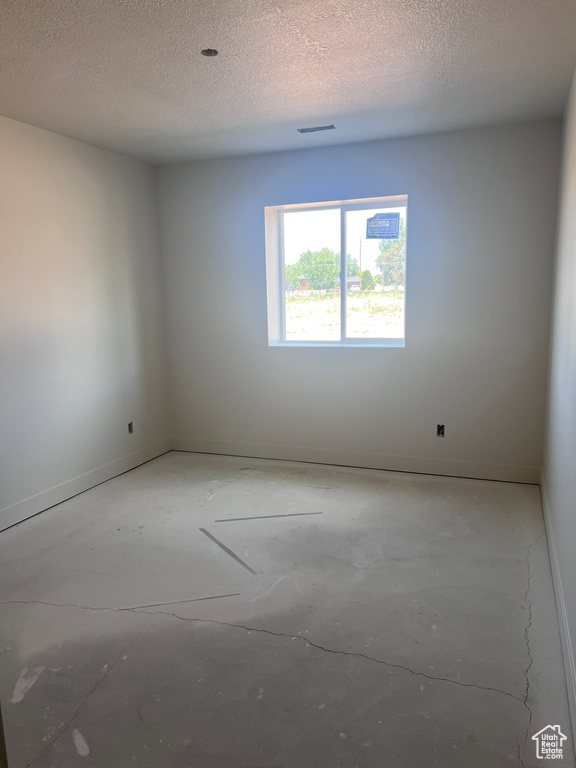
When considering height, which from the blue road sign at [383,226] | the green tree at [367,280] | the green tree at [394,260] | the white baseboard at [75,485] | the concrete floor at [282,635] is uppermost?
the blue road sign at [383,226]

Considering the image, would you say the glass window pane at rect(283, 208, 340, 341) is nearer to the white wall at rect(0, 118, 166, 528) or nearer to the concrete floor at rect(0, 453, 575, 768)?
the white wall at rect(0, 118, 166, 528)

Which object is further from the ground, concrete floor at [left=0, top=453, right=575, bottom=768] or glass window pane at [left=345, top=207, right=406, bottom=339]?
glass window pane at [left=345, top=207, right=406, bottom=339]

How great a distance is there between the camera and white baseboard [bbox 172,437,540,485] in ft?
13.8

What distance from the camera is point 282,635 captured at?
2.34 meters

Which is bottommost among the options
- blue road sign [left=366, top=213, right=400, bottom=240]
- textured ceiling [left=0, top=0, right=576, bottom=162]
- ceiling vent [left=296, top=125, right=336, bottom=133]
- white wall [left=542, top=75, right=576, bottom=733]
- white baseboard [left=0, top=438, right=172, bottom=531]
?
white baseboard [left=0, top=438, right=172, bottom=531]

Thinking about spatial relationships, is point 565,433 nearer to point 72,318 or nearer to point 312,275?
point 312,275

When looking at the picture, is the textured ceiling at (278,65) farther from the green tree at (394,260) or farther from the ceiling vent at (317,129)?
the green tree at (394,260)

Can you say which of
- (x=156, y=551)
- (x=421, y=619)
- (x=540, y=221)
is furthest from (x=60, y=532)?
(x=540, y=221)

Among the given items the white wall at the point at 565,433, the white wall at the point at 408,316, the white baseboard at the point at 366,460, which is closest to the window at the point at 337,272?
the white wall at the point at 408,316

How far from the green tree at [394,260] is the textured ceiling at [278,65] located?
844mm

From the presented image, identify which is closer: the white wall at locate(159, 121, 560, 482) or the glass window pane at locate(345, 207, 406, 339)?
the white wall at locate(159, 121, 560, 482)

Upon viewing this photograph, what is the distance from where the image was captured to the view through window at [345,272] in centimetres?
446

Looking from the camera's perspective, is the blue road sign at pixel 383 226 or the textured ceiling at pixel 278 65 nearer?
the textured ceiling at pixel 278 65

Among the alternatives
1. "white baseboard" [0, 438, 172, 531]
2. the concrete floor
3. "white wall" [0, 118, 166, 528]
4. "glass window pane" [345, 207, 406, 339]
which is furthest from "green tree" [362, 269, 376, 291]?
"white baseboard" [0, 438, 172, 531]
